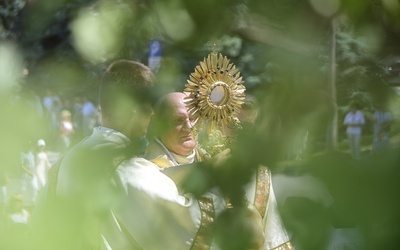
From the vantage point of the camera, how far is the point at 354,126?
852 millimetres

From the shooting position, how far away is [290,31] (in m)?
0.79

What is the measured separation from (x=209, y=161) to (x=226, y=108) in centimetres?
174

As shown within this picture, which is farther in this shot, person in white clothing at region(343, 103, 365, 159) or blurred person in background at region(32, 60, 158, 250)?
blurred person in background at region(32, 60, 158, 250)

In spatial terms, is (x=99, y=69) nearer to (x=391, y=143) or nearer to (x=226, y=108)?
(x=391, y=143)

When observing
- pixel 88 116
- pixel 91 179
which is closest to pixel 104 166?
pixel 91 179

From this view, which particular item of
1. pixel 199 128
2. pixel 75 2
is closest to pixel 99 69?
pixel 75 2

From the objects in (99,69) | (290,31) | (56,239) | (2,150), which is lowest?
(56,239)

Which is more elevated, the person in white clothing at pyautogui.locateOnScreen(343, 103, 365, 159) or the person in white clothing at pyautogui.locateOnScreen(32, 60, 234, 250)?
the person in white clothing at pyautogui.locateOnScreen(343, 103, 365, 159)

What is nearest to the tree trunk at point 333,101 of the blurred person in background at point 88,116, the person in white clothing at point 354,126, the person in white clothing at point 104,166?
the person in white clothing at point 354,126

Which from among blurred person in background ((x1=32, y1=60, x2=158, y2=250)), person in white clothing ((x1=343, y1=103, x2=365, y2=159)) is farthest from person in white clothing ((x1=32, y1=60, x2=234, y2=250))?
person in white clothing ((x1=343, y1=103, x2=365, y2=159))

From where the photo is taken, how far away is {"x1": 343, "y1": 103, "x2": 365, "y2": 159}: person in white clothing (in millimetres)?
798

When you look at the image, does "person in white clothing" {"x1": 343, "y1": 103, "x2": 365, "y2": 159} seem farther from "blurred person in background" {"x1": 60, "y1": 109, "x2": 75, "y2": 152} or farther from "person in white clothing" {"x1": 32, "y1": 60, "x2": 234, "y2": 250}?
"blurred person in background" {"x1": 60, "y1": 109, "x2": 75, "y2": 152}

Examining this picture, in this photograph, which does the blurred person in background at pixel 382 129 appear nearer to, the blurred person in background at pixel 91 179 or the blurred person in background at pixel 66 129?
the blurred person in background at pixel 91 179

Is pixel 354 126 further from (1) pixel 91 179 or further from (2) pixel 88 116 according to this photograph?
(2) pixel 88 116
